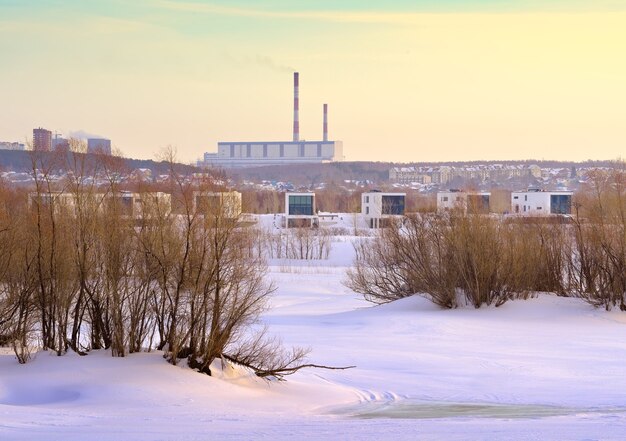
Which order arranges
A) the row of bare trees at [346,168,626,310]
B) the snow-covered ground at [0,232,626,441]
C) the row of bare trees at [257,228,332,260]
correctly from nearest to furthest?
the snow-covered ground at [0,232,626,441]
the row of bare trees at [346,168,626,310]
the row of bare trees at [257,228,332,260]

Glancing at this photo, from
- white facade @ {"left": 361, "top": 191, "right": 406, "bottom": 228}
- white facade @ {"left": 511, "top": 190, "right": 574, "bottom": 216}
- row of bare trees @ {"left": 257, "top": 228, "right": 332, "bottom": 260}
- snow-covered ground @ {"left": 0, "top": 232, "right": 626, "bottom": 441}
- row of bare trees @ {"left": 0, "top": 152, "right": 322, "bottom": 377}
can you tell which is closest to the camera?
snow-covered ground @ {"left": 0, "top": 232, "right": 626, "bottom": 441}

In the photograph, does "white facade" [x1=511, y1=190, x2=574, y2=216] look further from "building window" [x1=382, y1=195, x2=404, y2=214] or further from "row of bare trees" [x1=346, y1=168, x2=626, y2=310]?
"row of bare trees" [x1=346, y1=168, x2=626, y2=310]

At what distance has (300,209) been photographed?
10231 cm

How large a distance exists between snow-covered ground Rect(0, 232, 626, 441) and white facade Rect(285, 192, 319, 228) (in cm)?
7587

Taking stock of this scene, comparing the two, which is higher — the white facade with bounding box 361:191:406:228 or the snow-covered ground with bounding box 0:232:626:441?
the white facade with bounding box 361:191:406:228

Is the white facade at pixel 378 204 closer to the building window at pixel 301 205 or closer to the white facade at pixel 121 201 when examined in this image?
the building window at pixel 301 205

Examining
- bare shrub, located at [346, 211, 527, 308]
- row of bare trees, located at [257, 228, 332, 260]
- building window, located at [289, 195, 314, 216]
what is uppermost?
building window, located at [289, 195, 314, 216]

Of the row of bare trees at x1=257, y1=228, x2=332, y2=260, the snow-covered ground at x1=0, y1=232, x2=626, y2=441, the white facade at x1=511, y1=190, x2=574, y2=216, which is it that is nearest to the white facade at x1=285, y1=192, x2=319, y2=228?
the row of bare trees at x1=257, y1=228, x2=332, y2=260

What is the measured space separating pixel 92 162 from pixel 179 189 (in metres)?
2.57

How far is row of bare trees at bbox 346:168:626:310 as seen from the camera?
28891 millimetres

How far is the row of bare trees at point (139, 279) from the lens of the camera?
15867 mm

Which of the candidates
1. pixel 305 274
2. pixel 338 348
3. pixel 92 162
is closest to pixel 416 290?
pixel 338 348

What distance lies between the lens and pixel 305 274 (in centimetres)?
5609

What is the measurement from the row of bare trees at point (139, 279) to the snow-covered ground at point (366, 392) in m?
0.50
